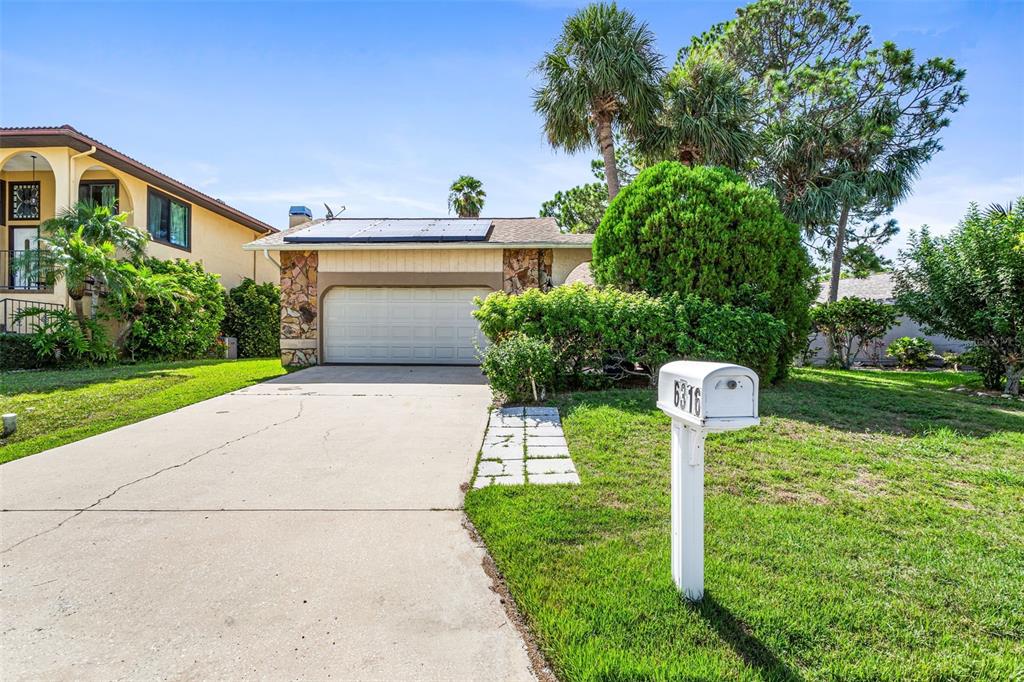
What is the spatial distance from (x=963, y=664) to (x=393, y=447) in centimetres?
415

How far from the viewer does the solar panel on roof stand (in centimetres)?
1090

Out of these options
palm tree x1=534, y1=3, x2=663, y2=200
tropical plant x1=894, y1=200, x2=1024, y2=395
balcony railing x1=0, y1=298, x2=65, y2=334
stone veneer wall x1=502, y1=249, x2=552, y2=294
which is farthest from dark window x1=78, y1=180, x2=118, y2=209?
tropical plant x1=894, y1=200, x2=1024, y2=395

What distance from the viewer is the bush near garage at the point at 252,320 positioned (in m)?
14.8

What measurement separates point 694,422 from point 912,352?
47.3 ft

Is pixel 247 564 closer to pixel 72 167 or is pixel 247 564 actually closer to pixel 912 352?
pixel 72 167

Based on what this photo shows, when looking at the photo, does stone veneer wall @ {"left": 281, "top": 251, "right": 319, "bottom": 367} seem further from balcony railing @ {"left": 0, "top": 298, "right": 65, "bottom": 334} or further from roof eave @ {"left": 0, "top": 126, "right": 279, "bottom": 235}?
balcony railing @ {"left": 0, "top": 298, "right": 65, "bottom": 334}

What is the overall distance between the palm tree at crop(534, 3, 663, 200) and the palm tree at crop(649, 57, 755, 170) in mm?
716

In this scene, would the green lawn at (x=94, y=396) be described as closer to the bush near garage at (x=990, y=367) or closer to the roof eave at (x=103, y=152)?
the roof eave at (x=103, y=152)

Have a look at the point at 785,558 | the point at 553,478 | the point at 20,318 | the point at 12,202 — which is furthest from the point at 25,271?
the point at 785,558

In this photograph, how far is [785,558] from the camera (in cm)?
253

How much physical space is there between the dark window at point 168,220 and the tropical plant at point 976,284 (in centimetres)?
1743

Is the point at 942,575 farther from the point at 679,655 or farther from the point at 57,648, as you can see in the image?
the point at 57,648

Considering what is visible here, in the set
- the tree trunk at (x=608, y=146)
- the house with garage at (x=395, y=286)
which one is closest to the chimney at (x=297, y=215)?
the house with garage at (x=395, y=286)

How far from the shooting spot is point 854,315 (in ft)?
39.0
